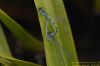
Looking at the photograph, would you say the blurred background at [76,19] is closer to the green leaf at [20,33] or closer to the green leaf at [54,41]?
the green leaf at [20,33]

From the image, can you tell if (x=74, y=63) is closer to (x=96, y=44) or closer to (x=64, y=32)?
(x=64, y=32)

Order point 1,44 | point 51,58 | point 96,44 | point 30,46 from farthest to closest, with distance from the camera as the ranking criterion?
point 96,44 < point 30,46 < point 1,44 < point 51,58

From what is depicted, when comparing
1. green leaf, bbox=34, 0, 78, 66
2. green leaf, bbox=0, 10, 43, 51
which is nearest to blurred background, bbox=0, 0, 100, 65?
green leaf, bbox=0, 10, 43, 51

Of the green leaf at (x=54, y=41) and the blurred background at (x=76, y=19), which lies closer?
the green leaf at (x=54, y=41)

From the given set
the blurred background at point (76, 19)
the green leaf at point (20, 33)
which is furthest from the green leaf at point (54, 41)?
the blurred background at point (76, 19)

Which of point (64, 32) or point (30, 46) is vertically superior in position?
point (64, 32)

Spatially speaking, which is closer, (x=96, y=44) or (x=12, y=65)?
(x=12, y=65)

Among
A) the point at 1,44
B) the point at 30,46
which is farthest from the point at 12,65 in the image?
the point at 30,46
